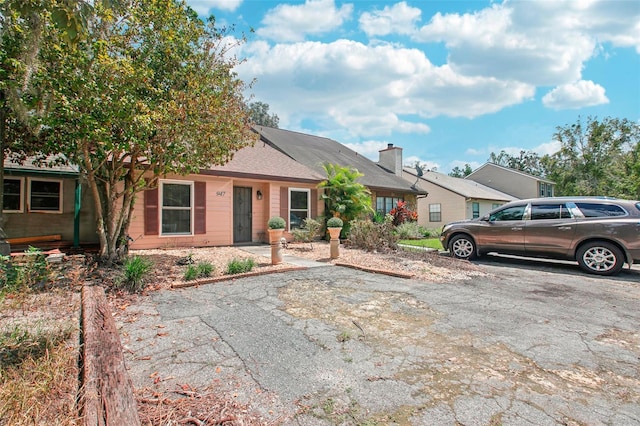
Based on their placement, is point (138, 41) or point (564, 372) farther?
point (138, 41)

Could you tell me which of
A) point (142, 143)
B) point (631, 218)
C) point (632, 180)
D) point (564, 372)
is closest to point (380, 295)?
point (564, 372)

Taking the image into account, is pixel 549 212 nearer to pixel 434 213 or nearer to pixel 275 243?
pixel 275 243

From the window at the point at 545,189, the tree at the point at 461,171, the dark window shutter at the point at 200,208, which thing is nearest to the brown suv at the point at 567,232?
the dark window shutter at the point at 200,208

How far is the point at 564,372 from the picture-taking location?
302 centimetres

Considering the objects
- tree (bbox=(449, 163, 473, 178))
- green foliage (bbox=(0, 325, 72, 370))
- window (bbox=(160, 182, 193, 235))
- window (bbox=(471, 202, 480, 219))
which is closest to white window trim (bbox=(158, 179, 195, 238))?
window (bbox=(160, 182, 193, 235))

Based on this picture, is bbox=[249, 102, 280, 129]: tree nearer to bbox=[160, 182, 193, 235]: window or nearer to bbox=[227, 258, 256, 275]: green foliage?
bbox=[160, 182, 193, 235]: window

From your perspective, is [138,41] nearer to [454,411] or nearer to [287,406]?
[287,406]

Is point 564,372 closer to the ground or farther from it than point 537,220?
closer to the ground

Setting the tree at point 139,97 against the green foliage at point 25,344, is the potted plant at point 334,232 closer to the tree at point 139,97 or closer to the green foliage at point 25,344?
the tree at point 139,97

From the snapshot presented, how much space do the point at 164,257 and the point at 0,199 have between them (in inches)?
125

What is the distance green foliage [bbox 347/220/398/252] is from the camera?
1002cm

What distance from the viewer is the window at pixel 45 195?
31.3 ft

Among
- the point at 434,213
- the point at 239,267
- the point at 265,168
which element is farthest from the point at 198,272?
the point at 434,213

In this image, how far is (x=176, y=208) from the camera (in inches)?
398
